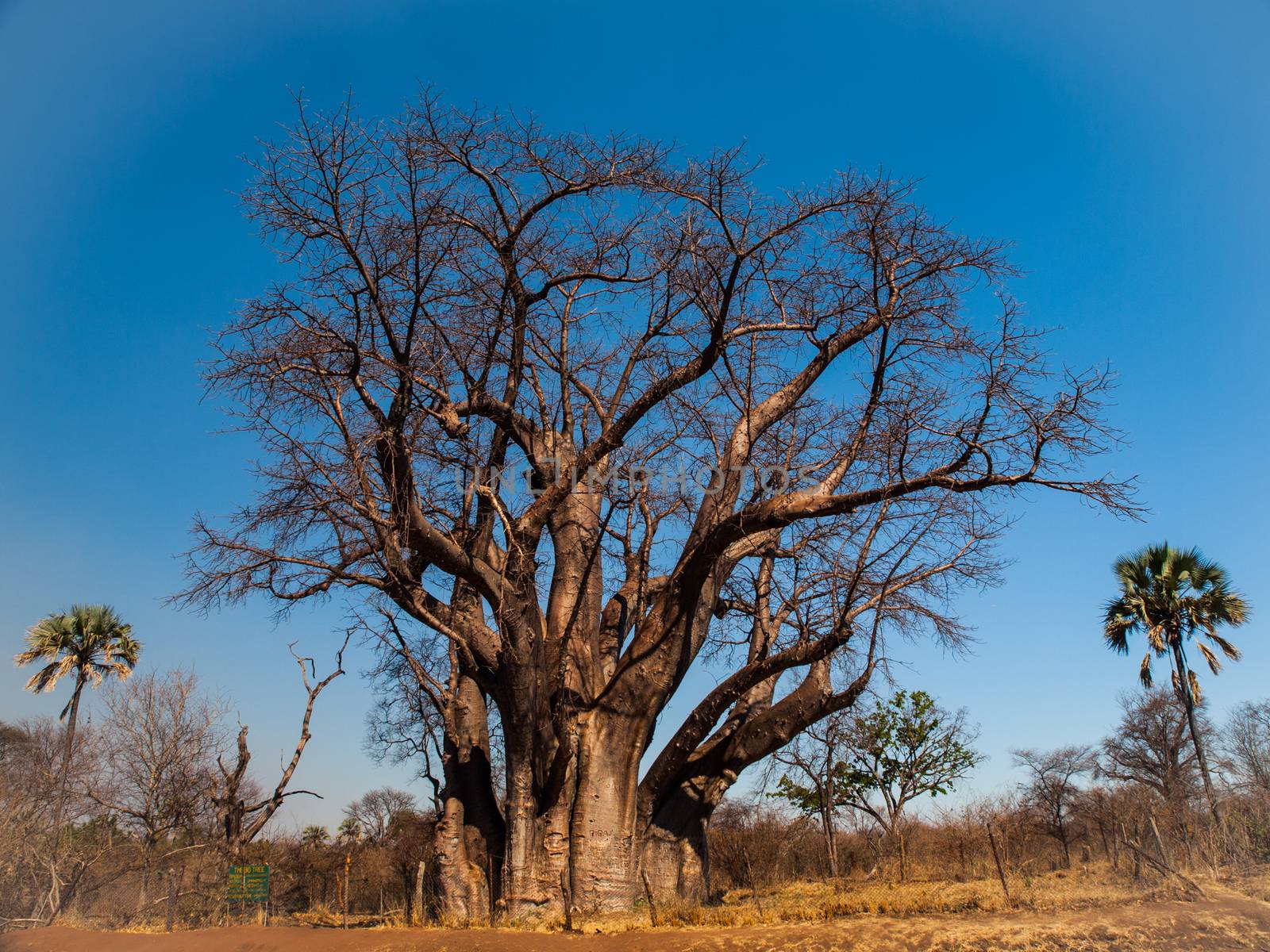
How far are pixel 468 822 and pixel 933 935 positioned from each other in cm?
598

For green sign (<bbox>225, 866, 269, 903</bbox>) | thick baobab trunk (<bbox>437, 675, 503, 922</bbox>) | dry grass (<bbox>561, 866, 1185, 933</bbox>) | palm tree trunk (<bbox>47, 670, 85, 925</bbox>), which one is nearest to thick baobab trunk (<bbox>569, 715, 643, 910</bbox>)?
dry grass (<bbox>561, 866, 1185, 933</bbox>)

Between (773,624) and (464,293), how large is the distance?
5.72 metres

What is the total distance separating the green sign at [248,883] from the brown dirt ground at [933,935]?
10.4ft

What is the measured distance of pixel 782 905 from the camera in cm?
964

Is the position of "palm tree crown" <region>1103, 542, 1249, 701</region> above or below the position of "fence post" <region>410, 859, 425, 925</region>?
above

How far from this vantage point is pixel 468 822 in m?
11.1

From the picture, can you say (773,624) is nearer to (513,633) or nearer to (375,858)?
(513,633)

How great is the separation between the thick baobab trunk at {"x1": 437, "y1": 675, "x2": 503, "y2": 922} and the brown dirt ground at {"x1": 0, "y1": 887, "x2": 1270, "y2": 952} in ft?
4.63

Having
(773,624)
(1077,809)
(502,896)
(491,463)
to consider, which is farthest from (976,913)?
(1077,809)

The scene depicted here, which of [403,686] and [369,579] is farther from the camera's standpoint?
[403,686]

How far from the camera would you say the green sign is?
12102mm

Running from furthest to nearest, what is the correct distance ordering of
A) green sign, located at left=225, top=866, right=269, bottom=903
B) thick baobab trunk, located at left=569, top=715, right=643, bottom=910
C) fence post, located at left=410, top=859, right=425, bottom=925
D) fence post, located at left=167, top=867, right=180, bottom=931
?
green sign, located at left=225, top=866, right=269, bottom=903, fence post, located at left=167, top=867, right=180, bottom=931, fence post, located at left=410, top=859, right=425, bottom=925, thick baobab trunk, located at left=569, top=715, right=643, bottom=910

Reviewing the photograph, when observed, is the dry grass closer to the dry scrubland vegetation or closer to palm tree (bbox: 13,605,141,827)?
the dry scrubland vegetation

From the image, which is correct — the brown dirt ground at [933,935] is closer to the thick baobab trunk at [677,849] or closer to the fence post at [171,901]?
the thick baobab trunk at [677,849]
